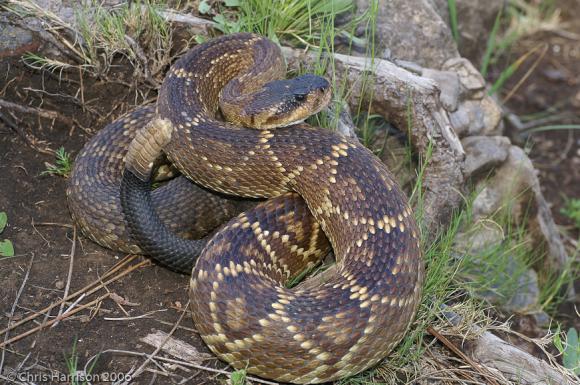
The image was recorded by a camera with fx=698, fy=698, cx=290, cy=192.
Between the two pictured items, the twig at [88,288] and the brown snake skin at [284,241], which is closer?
the brown snake skin at [284,241]

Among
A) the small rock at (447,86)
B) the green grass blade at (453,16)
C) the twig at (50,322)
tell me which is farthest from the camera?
the green grass blade at (453,16)

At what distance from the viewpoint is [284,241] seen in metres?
4.77

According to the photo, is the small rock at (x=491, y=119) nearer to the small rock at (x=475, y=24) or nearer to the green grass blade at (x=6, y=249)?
the small rock at (x=475, y=24)

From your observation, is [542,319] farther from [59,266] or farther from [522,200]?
[59,266]

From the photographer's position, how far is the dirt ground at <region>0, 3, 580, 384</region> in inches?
167

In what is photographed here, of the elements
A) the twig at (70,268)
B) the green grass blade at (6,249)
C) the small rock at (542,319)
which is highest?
the green grass blade at (6,249)

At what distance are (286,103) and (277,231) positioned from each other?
0.89 m

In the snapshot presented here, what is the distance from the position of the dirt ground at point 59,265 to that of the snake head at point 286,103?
1220 millimetres

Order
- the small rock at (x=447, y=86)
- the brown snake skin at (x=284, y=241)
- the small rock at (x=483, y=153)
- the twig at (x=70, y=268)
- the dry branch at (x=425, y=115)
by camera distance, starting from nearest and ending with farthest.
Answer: the brown snake skin at (x=284, y=241) < the twig at (x=70, y=268) < the dry branch at (x=425, y=115) < the small rock at (x=447, y=86) < the small rock at (x=483, y=153)

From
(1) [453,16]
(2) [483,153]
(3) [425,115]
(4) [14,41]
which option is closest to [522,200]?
(2) [483,153]

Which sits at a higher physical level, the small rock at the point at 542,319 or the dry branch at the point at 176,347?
the dry branch at the point at 176,347

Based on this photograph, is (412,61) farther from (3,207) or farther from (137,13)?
(3,207)

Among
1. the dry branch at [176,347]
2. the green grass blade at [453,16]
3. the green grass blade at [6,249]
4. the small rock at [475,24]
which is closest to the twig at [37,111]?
the green grass blade at [6,249]

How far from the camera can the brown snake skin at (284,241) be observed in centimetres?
407
